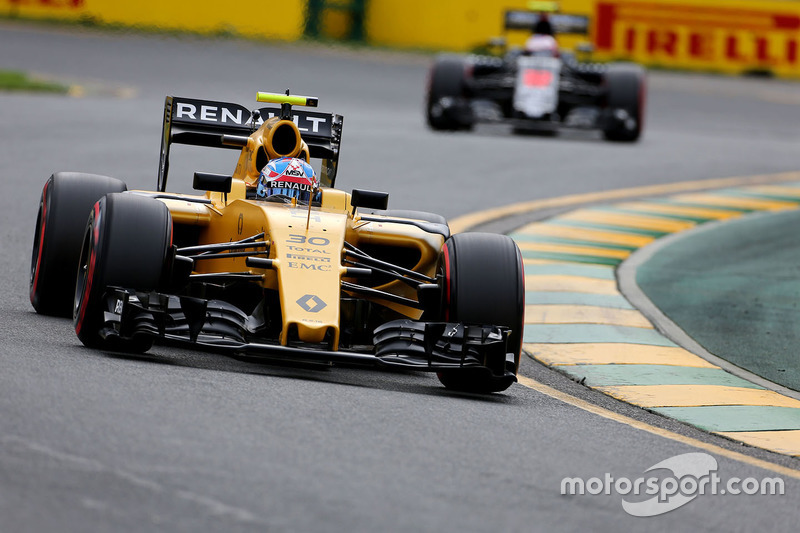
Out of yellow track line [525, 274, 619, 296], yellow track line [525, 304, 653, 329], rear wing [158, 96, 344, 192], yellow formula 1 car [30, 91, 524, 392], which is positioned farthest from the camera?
yellow track line [525, 274, 619, 296]

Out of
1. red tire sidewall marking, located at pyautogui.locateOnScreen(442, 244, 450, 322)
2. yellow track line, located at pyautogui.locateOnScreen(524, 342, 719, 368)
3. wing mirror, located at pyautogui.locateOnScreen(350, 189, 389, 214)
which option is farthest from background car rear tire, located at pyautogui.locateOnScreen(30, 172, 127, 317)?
yellow track line, located at pyautogui.locateOnScreen(524, 342, 719, 368)

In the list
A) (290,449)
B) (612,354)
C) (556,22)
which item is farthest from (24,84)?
(290,449)

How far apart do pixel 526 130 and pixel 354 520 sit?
18353 millimetres

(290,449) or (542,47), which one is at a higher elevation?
(542,47)

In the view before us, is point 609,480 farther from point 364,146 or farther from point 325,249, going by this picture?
point 364,146


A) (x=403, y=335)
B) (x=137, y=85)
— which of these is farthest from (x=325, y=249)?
(x=137, y=85)

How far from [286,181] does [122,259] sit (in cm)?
145

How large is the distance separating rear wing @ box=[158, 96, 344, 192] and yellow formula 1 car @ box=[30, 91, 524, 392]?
2.38 ft

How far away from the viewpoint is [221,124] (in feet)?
31.4

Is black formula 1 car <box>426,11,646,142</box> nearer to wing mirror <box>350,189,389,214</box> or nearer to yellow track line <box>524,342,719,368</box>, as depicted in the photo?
yellow track line <box>524,342,719,368</box>

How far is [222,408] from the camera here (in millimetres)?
6047

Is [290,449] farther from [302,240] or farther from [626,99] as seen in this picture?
[626,99]

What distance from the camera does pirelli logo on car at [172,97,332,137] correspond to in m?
9.55

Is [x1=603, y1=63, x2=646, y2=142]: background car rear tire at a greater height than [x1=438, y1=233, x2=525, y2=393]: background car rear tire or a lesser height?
greater
